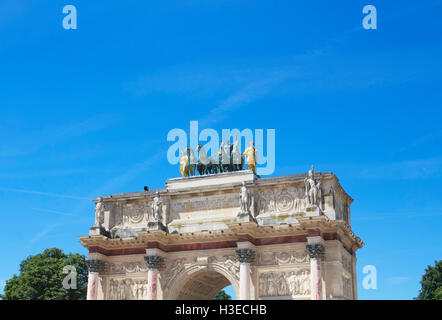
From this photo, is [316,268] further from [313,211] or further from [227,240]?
[227,240]

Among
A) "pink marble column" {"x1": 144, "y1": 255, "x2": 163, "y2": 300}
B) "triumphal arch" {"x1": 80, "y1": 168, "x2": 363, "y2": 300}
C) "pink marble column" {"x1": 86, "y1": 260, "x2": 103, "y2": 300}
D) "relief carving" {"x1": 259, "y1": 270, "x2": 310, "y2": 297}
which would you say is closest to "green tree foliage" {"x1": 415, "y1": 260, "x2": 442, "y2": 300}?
"triumphal arch" {"x1": 80, "y1": 168, "x2": 363, "y2": 300}

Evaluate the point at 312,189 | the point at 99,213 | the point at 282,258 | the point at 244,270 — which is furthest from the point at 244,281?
the point at 99,213

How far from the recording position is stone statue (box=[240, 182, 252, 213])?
35.8 m

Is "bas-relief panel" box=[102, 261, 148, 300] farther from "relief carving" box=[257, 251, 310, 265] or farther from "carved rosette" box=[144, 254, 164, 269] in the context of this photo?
"relief carving" box=[257, 251, 310, 265]

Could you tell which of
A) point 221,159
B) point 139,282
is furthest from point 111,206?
point 221,159

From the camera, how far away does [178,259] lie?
122 feet

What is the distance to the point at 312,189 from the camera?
3494 centimetres

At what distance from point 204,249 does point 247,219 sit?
13.5 ft

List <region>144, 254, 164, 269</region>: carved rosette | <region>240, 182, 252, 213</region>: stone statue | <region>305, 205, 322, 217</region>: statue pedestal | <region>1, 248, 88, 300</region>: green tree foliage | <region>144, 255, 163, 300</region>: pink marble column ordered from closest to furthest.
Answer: <region>305, 205, 322, 217</region>: statue pedestal → <region>240, 182, 252, 213</region>: stone statue → <region>144, 255, 163, 300</region>: pink marble column → <region>144, 254, 164, 269</region>: carved rosette → <region>1, 248, 88, 300</region>: green tree foliage

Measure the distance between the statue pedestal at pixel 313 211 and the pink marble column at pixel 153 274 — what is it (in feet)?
34.6

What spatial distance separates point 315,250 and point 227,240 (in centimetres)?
606

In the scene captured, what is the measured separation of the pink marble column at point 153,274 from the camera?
36375mm

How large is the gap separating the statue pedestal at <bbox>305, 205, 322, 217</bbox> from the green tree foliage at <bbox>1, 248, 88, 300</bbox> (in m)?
31.3
